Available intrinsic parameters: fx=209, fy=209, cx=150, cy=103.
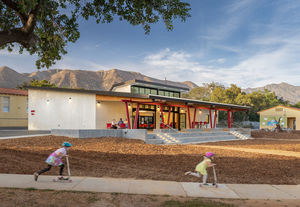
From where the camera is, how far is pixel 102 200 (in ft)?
15.8

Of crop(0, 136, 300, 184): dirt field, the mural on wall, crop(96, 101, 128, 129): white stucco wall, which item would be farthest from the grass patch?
the mural on wall

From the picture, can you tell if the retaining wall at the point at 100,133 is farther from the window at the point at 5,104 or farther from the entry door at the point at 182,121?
the window at the point at 5,104

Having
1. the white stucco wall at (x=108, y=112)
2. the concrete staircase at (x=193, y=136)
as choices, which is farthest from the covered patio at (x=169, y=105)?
the concrete staircase at (x=193, y=136)

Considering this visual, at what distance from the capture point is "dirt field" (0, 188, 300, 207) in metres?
4.54

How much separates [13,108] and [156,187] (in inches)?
1125

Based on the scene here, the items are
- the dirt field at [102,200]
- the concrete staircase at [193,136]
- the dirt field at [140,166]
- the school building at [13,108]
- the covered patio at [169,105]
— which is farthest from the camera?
the school building at [13,108]

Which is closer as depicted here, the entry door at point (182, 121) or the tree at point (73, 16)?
the tree at point (73, 16)

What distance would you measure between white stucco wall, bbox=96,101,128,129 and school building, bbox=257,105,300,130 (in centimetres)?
3214

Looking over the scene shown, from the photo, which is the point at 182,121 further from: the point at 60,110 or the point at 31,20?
the point at 31,20

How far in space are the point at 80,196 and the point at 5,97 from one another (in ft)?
93.3

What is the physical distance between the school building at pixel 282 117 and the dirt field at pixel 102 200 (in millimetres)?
41770

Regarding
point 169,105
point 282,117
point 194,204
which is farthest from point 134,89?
point 282,117

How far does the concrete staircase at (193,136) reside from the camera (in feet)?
55.8

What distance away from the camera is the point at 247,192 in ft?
18.8
